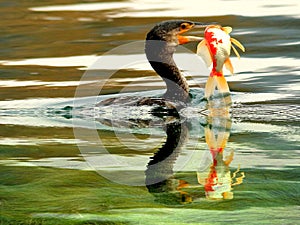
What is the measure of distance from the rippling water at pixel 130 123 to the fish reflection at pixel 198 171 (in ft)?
0.06

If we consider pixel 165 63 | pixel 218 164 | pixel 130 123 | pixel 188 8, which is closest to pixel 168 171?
pixel 218 164

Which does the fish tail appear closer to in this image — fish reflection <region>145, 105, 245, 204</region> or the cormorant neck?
fish reflection <region>145, 105, 245, 204</region>

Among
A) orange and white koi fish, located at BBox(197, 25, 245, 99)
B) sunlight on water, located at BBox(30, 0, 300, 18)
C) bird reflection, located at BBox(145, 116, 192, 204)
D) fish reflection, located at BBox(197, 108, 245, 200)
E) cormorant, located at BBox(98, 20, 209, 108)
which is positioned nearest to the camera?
bird reflection, located at BBox(145, 116, 192, 204)

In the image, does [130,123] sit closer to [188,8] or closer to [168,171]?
[168,171]

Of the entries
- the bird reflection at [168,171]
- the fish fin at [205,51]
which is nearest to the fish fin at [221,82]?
the fish fin at [205,51]

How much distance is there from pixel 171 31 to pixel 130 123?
162 centimetres

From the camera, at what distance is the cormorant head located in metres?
9.57

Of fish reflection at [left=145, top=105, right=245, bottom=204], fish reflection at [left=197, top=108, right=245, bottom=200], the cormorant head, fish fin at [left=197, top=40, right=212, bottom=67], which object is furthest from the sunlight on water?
fish reflection at [left=145, top=105, right=245, bottom=204]

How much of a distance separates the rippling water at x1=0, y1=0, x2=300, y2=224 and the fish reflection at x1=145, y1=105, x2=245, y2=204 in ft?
0.06

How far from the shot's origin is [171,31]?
380 inches

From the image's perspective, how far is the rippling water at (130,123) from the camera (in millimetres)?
5223

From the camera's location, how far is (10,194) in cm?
545

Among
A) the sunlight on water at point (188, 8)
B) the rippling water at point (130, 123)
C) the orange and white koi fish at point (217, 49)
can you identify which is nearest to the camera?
the rippling water at point (130, 123)

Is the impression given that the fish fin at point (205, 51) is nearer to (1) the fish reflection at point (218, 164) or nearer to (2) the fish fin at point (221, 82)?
(2) the fish fin at point (221, 82)
